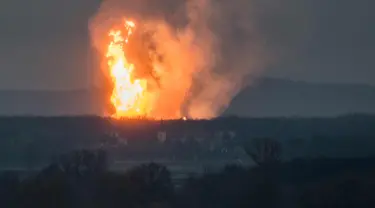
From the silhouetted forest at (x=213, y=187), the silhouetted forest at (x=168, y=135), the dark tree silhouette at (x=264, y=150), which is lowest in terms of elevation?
the silhouetted forest at (x=213, y=187)

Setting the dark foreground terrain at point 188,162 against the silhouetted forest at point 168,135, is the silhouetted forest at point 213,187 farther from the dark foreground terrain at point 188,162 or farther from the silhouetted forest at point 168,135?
the silhouetted forest at point 168,135

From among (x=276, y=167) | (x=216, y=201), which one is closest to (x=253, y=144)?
(x=276, y=167)

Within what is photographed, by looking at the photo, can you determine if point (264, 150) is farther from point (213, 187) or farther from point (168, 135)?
point (168, 135)

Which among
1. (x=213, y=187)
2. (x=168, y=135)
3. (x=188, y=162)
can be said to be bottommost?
(x=213, y=187)

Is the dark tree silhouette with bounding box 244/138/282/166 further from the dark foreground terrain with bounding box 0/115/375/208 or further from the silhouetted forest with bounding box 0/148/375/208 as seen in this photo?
the silhouetted forest with bounding box 0/148/375/208

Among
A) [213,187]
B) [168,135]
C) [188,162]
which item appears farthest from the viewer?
[168,135]

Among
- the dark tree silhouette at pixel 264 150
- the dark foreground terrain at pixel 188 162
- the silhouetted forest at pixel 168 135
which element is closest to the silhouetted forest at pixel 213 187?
the dark foreground terrain at pixel 188 162

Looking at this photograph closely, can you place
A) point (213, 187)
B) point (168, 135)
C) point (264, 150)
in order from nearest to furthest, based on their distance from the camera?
point (213, 187), point (264, 150), point (168, 135)

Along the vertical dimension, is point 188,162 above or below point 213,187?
above

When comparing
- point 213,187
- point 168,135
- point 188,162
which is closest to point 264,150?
point 188,162

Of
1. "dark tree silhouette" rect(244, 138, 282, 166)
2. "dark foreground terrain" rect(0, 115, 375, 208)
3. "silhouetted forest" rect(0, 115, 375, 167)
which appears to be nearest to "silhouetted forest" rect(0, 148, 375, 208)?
"dark foreground terrain" rect(0, 115, 375, 208)
